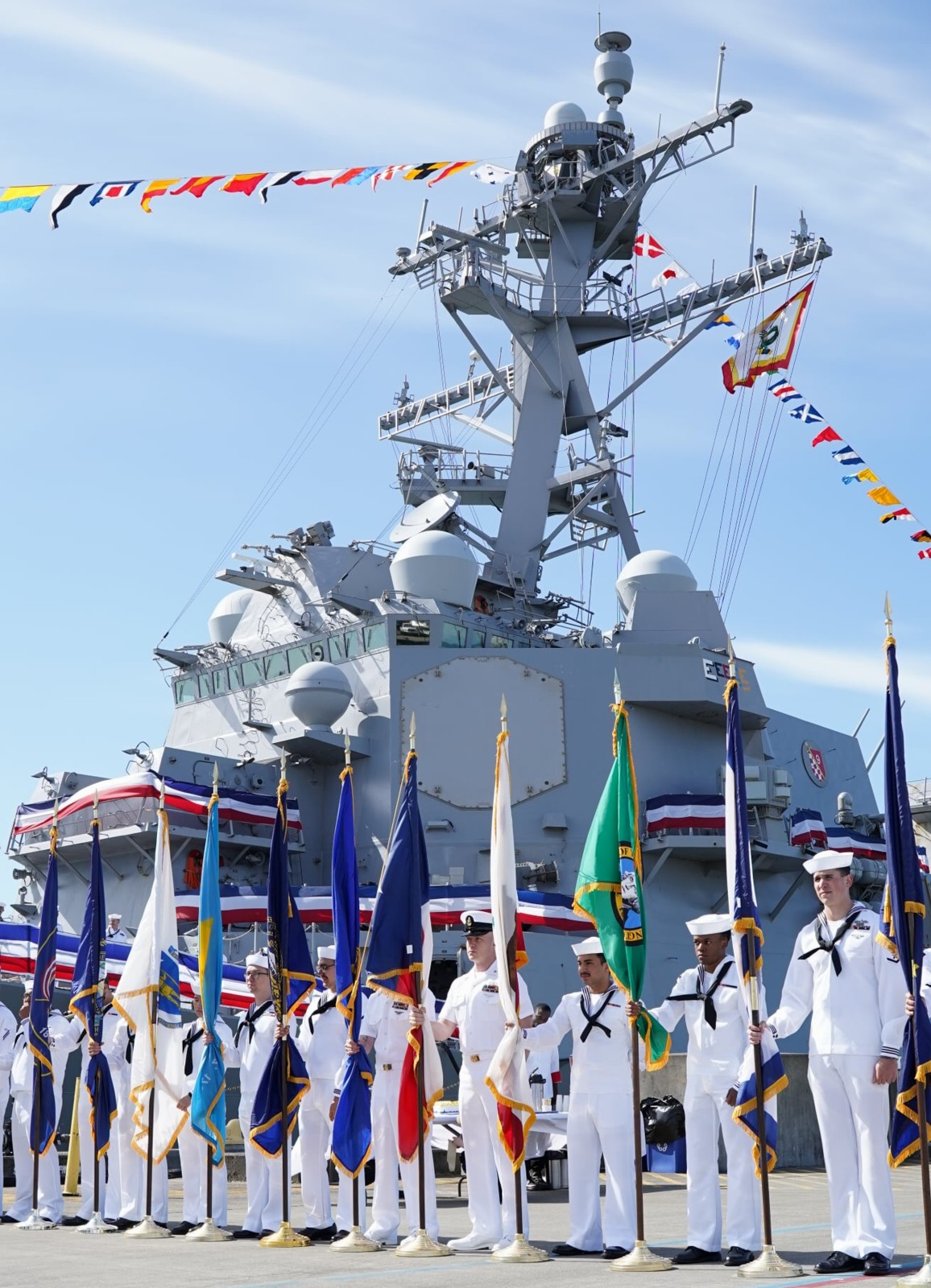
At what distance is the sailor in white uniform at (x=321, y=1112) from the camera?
8055 millimetres

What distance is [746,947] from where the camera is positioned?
6.42m

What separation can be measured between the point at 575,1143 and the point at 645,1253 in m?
0.87

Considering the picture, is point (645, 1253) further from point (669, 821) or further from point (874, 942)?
point (669, 821)

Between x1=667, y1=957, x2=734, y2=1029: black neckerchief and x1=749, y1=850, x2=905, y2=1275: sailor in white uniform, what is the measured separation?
1.68 ft

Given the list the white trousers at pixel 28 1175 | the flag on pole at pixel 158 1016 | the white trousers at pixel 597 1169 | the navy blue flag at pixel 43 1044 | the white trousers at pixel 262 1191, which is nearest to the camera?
the white trousers at pixel 597 1169

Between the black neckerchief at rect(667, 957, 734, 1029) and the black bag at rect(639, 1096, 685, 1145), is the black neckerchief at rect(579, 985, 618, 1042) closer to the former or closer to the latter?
the black neckerchief at rect(667, 957, 734, 1029)

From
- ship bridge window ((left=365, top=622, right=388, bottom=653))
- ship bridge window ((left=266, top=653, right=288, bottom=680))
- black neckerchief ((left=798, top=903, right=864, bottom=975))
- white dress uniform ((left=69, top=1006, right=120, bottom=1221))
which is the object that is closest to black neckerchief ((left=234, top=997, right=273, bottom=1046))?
white dress uniform ((left=69, top=1006, right=120, bottom=1221))

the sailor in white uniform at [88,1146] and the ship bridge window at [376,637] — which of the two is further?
the ship bridge window at [376,637]

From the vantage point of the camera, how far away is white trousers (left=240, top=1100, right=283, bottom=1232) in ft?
27.2

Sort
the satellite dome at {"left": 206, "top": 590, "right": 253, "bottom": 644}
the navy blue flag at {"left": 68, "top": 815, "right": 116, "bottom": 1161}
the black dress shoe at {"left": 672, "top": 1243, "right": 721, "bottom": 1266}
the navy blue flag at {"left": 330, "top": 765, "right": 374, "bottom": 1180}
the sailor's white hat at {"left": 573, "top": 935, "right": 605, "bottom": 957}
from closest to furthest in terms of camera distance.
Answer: the black dress shoe at {"left": 672, "top": 1243, "right": 721, "bottom": 1266}
the sailor's white hat at {"left": 573, "top": 935, "right": 605, "bottom": 957}
the navy blue flag at {"left": 330, "top": 765, "right": 374, "bottom": 1180}
the navy blue flag at {"left": 68, "top": 815, "right": 116, "bottom": 1161}
the satellite dome at {"left": 206, "top": 590, "right": 253, "bottom": 644}

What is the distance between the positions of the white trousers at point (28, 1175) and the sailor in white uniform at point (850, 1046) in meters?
5.08

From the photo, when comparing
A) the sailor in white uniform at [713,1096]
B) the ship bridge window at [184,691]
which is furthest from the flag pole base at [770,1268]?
Result: the ship bridge window at [184,691]

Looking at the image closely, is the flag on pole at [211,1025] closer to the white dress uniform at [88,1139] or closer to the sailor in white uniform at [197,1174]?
the sailor in white uniform at [197,1174]

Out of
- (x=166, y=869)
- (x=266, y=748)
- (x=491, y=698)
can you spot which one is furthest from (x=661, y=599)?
A: (x=166, y=869)
